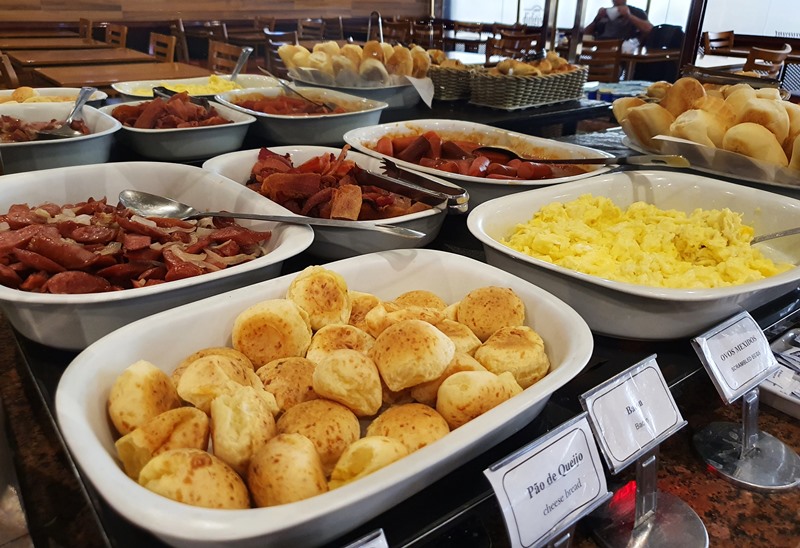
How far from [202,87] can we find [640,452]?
2095 millimetres

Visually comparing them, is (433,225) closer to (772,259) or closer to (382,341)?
(382,341)

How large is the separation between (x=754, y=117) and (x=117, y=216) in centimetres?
134

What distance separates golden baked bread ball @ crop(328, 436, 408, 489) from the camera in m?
0.56

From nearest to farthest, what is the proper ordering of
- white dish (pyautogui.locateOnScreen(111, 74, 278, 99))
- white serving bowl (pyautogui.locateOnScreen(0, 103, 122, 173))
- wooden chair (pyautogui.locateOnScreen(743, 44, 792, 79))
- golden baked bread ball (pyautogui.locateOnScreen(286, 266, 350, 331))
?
golden baked bread ball (pyautogui.locateOnScreen(286, 266, 350, 331))
white serving bowl (pyautogui.locateOnScreen(0, 103, 122, 173))
white dish (pyautogui.locateOnScreen(111, 74, 278, 99))
wooden chair (pyautogui.locateOnScreen(743, 44, 792, 79))

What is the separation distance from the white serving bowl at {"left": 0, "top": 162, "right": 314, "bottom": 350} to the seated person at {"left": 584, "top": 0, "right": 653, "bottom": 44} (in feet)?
20.8

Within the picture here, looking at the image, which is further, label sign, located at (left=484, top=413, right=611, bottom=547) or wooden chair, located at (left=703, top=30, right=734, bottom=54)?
wooden chair, located at (left=703, top=30, right=734, bottom=54)

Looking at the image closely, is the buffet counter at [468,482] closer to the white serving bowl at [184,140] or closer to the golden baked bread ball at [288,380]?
the golden baked bread ball at [288,380]

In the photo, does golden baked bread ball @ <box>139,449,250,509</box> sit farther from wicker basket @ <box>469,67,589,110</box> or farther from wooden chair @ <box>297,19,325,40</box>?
wooden chair @ <box>297,19,325,40</box>

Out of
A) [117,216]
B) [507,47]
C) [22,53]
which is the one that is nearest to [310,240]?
[117,216]

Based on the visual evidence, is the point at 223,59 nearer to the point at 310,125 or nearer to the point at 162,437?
the point at 310,125

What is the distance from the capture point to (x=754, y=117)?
1363 mm

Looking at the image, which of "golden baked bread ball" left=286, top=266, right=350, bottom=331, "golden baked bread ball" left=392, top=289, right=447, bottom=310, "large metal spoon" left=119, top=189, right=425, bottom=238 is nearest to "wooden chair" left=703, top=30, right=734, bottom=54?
"large metal spoon" left=119, top=189, right=425, bottom=238

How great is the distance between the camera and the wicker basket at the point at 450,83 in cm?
221

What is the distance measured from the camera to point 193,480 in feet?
1.68
